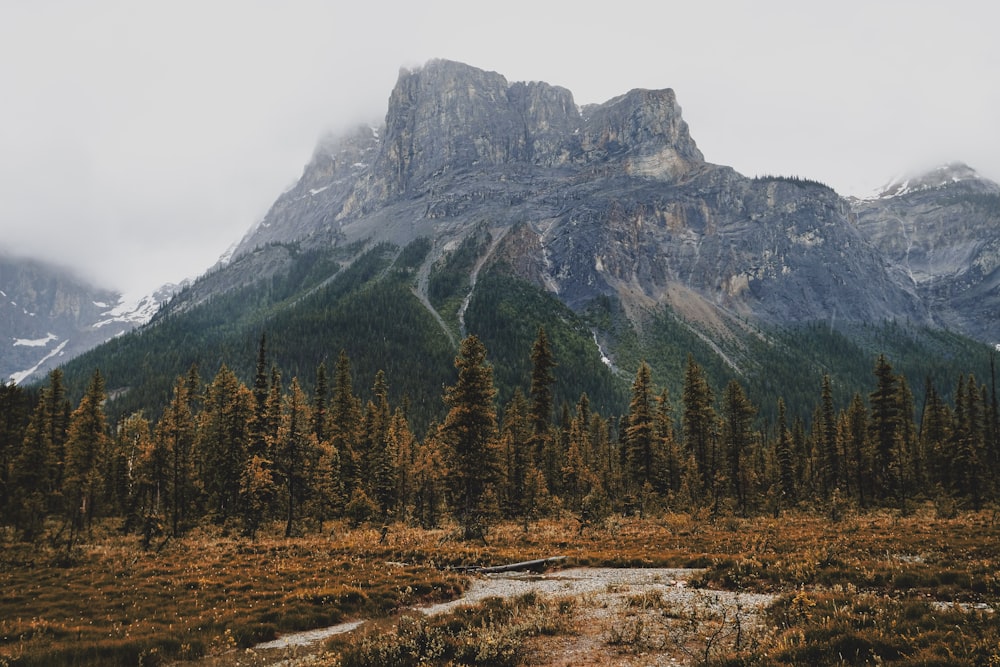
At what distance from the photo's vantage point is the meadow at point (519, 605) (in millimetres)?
10141

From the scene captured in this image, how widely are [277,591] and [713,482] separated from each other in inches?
1804

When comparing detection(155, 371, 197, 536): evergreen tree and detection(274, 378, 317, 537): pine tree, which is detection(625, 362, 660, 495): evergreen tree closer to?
detection(274, 378, 317, 537): pine tree

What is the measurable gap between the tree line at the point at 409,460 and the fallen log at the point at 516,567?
9.75 meters

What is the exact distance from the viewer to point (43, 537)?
40125mm

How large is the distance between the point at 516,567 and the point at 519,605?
8808 millimetres

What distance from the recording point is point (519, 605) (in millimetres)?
15055

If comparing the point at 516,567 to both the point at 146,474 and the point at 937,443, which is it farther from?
the point at 937,443

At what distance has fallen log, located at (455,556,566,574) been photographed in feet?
75.8

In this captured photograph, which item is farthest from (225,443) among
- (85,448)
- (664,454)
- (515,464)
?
(664,454)

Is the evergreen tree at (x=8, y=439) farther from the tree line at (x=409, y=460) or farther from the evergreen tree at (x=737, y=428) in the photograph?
the evergreen tree at (x=737, y=428)

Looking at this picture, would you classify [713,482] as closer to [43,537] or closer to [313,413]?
[313,413]

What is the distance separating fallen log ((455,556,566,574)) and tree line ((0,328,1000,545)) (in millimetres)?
9748

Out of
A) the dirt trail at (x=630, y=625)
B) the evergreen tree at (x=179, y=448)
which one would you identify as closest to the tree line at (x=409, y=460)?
the evergreen tree at (x=179, y=448)

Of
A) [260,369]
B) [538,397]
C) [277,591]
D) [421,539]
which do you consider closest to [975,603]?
[277,591]
